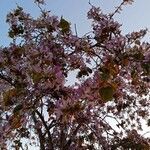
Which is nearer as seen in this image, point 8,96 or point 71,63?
point 8,96

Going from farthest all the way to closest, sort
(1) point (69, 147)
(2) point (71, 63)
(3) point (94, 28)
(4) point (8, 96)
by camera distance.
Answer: (1) point (69, 147) < (3) point (94, 28) < (2) point (71, 63) < (4) point (8, 96)

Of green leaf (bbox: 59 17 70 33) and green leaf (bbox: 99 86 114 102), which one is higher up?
green leaf (bbox: 59 17 70 33)

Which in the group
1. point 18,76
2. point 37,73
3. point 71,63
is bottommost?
point 37,73

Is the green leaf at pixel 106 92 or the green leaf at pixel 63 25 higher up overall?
the green leaf at pixel 63 25

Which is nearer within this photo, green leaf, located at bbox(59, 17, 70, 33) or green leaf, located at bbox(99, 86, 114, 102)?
green leaf, located at bbox(99, 86, 114, 102)

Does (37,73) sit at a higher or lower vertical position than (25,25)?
lower

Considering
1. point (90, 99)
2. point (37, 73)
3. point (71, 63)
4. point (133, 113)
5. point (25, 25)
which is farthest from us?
point (133, 113)

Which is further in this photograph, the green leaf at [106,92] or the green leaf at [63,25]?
the green leaf at [63,25]

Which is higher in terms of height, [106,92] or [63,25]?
[63,25]

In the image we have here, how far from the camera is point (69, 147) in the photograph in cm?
1359

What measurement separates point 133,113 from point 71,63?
24.4 feet

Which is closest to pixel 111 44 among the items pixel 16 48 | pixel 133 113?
pixel 16 48

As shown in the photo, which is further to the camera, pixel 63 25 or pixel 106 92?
pixel 63 25

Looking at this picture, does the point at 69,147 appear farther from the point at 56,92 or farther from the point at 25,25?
the point at 56,92
